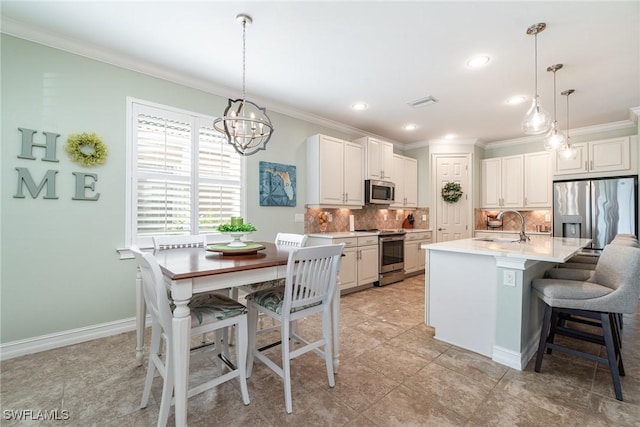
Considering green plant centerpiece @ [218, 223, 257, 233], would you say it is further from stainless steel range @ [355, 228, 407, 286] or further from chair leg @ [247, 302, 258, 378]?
stainless steel range @ [355, 228, 407, 286]

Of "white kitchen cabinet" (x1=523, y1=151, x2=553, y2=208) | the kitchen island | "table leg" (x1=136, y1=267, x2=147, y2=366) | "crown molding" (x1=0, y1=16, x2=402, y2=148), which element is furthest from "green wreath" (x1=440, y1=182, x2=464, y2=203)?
"table leg" (x1=136, y1=267, x2=147, y2=366)

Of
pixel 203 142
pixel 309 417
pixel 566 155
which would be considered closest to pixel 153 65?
pixel 203 142

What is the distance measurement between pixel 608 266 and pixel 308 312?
2.19m

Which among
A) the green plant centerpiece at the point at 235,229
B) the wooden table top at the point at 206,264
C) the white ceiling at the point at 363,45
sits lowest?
the wooden table top at the point at 206,264

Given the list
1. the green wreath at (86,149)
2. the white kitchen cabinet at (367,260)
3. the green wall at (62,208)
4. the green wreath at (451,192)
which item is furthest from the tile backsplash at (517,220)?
the green wreath at (86,149)

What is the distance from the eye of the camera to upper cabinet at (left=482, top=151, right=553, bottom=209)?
5.02 m

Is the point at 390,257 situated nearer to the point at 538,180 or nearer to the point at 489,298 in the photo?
the point at 489,298

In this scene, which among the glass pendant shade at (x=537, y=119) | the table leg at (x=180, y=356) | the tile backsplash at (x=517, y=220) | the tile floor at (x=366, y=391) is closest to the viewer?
the table leg at (x=180, y=356)

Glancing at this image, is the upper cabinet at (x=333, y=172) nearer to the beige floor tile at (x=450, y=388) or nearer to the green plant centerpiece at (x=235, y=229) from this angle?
the green plant centerpiece at (x=235, y=229)

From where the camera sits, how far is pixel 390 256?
4719 mm

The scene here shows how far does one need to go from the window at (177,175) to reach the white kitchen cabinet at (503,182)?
4878 millimetres

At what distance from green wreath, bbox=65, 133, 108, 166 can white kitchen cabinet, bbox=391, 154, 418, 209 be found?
14.6ft

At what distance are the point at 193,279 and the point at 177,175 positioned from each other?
6.70ft

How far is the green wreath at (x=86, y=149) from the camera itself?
250 cm
